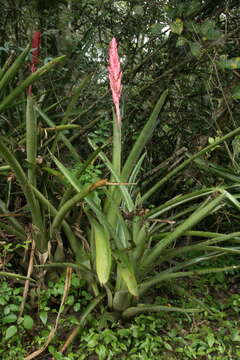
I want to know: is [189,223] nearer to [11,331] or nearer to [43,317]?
[43,317]

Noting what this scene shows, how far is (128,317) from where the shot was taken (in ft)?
6.10

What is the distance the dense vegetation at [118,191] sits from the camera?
5.69 ft

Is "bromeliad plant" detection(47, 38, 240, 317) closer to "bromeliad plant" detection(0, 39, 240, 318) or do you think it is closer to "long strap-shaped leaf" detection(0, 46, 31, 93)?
"bromeliad plant" detection(0, 39, 240, 318)

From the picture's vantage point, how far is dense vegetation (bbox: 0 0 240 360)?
68.2 inches

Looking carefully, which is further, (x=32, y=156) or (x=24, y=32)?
(x=24, y=32)

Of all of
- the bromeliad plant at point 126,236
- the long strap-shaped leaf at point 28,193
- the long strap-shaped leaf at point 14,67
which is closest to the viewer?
the long strap-shaped leaf at point 28,193

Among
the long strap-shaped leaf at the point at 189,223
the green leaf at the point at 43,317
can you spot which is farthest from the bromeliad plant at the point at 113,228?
the green leaf at the point at 43,317

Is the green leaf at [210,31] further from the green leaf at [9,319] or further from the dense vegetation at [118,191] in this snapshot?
the green leaf at [9,319]

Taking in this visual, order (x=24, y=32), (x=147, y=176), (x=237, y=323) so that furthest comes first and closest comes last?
(x=24, y=32) → (x=147, y=176) → (x=237, y=323)

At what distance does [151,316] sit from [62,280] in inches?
19.0

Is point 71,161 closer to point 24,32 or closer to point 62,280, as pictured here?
point 62,280

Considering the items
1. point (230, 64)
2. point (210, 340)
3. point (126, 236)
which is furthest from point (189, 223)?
point (230, 64)

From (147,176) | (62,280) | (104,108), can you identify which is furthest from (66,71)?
(62,280)

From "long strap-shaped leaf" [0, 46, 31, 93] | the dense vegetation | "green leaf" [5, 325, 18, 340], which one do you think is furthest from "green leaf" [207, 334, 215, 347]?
"long strap-shaped leaf" [0, 46, 31, 93]
